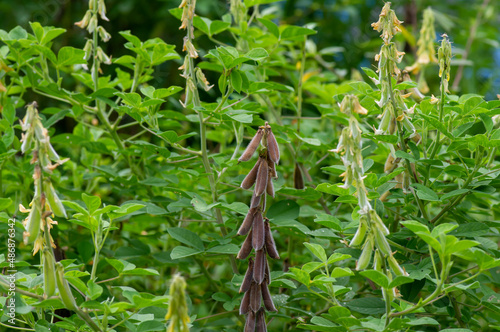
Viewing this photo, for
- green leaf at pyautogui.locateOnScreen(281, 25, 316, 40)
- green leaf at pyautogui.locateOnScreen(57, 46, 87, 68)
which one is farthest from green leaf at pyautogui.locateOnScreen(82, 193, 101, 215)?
green leaf at pyautogui.locateOnScreen(281, 25, 316, 40)

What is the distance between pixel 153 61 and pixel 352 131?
0.80m

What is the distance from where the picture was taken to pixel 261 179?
3.38ft

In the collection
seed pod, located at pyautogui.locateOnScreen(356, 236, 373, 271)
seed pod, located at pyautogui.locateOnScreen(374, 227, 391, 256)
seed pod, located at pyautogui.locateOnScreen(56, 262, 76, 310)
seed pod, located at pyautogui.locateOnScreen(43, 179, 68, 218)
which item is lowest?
seed pod, located at pyautogui.locateOnScreen(56, 262, 76, 310)

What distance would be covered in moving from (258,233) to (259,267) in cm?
6

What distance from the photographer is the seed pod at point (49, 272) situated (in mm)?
862

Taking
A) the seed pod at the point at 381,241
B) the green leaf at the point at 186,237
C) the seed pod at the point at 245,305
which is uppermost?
the seed pod at the point at 381,241

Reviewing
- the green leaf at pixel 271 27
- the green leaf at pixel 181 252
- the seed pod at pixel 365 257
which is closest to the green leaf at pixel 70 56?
the green leaf at pixel 271 27

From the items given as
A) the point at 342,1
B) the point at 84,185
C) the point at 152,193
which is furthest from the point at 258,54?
the point at 342,1

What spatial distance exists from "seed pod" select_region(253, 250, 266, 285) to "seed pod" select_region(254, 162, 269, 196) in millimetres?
117

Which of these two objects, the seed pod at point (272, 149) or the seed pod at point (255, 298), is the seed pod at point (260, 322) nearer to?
the seed pod at point (255, 298)

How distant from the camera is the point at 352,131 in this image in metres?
0.86

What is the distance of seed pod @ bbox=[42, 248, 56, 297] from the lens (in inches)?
33.9

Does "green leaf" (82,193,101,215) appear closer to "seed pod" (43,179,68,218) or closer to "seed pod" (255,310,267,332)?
"seed pod" (43,179,68,218)

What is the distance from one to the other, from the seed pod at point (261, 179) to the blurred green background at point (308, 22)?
2.32 meters
